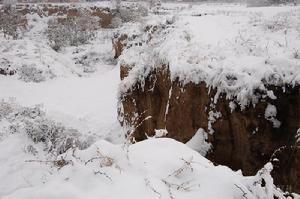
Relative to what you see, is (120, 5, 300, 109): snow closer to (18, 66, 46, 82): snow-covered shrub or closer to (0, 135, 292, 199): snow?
(0, 135, 292, 199): snow

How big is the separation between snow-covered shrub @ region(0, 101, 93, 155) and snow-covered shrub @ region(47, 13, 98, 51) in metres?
11.1

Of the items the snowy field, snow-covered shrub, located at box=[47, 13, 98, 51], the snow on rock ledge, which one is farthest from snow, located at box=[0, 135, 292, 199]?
snow-covered shrub, located at box=[47, 13, 98, 51]

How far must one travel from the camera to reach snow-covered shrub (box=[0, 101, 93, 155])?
788 centimetres

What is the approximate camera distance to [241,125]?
491 cm

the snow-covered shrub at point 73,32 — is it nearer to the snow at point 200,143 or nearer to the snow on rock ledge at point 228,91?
the snow on rock ledge at point 228,91

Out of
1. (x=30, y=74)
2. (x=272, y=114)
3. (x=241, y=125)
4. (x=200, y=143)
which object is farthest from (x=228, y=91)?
(x=30, y=74)

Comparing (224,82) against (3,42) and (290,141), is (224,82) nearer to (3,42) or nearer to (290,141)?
Result: (290,141)

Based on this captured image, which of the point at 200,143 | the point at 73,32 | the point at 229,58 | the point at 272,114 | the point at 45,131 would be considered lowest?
the point at 45,131

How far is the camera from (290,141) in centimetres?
459

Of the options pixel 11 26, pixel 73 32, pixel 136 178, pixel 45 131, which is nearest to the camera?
pixel 136 178

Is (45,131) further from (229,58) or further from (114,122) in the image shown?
(229,58)

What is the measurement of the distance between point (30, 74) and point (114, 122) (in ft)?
21.5

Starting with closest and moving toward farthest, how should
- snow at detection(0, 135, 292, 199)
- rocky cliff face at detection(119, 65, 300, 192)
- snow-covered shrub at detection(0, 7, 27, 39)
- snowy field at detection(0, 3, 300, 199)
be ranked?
snow at detection(0, 135, 292, 199), snowy field at detection(0, 3, 300, 199), rocky cliff face at detection(119, 65, 300, 192), snow-covered shrub at detection(0, 7, 27, 39)

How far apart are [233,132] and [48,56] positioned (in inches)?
521
